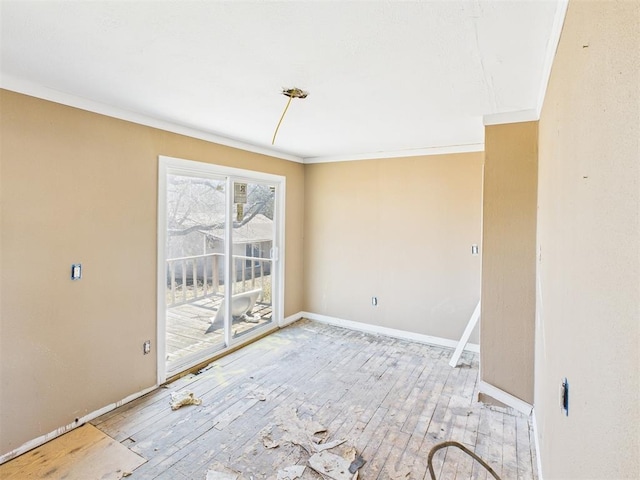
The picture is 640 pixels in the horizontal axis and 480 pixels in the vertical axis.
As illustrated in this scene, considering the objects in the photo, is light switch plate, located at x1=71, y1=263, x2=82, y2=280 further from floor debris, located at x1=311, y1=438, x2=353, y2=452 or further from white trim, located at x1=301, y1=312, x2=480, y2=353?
white trim, located at x1=301, y1=312, x2=480, y2=353

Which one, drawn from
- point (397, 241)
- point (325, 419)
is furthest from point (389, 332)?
point (325, 419)

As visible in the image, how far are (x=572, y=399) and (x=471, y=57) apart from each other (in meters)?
1.66

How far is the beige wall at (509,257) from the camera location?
265 centimetres

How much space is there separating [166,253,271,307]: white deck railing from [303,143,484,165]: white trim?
69.6 inches

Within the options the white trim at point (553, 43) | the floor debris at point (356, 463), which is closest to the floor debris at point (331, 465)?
the floor debris at point (356, 463)

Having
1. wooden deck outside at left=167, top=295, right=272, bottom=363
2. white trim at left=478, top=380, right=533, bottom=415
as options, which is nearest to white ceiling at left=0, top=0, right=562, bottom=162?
wooden deck outside at left=167, top=295, right=272, bottom=363

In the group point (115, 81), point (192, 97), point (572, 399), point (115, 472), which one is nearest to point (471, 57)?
point (572, 399)

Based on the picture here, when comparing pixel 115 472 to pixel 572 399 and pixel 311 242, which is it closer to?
pixel 572 399

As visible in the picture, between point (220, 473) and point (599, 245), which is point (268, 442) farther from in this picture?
point (599, 245)

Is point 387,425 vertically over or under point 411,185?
under

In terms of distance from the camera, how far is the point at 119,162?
2764 millimetres

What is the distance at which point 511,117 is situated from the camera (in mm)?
2717

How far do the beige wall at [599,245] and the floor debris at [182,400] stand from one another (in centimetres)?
255

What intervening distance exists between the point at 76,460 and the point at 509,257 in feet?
11.3
